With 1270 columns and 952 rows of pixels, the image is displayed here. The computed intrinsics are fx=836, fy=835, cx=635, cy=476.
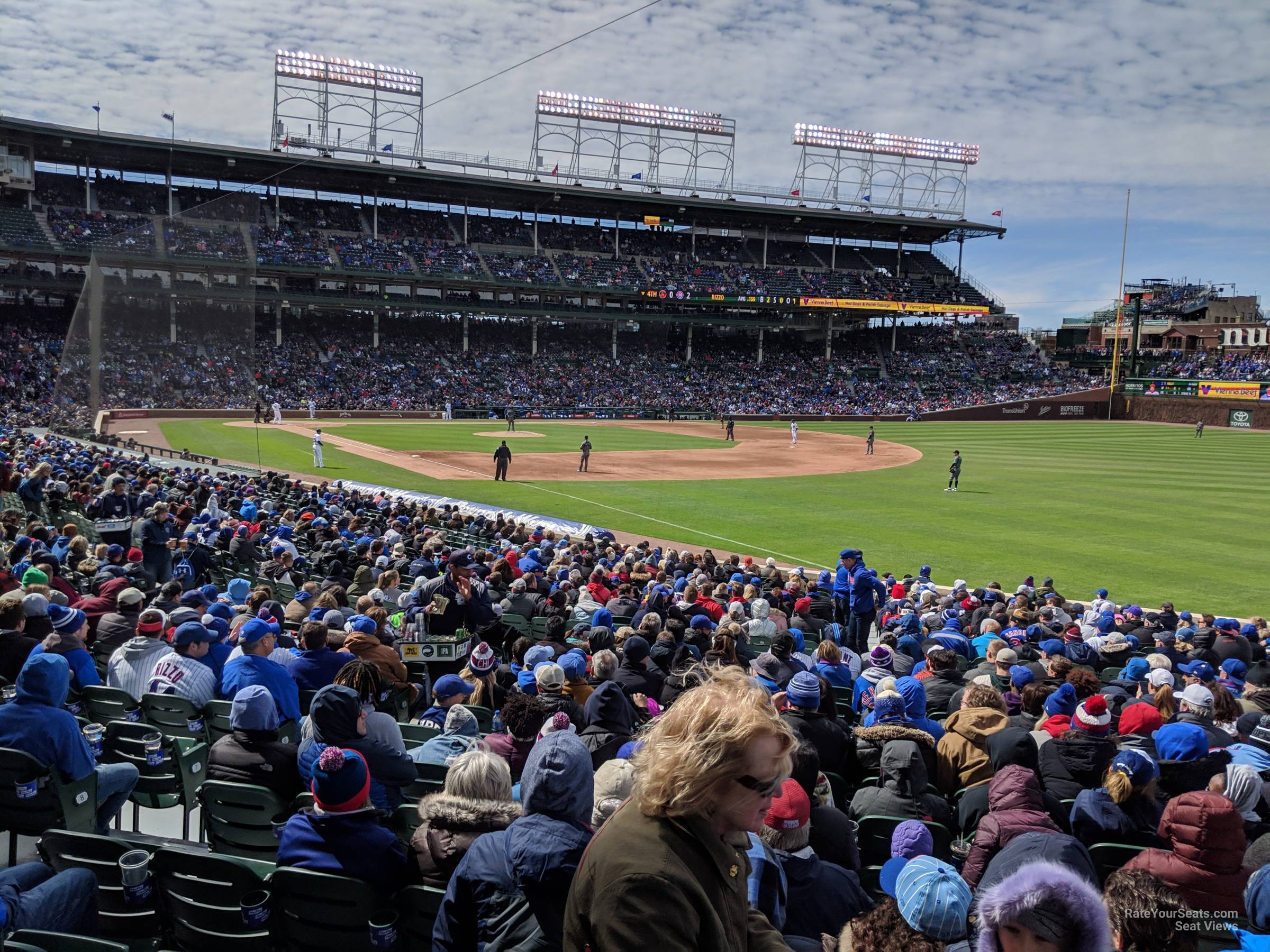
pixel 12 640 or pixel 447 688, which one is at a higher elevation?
pixel 12 640

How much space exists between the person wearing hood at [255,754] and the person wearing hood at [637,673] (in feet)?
9.52

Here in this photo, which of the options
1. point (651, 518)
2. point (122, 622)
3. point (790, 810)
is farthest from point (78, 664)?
point (651, 518)

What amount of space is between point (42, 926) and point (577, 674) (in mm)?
4081

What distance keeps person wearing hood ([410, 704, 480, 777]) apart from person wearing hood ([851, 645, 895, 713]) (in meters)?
3.91

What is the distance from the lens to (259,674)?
6.60m

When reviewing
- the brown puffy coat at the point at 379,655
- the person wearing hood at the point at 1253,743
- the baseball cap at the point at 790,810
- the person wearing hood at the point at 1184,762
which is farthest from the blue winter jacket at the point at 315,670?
the person wearing hood at the point at 1253,743

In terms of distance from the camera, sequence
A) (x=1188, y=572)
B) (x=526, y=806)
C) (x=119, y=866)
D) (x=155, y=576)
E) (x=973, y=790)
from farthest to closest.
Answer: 1. (x=1188, y=572)
2. (x=155, y=576)
3. (x=973, y=790)
4. (x=119, y=866)
5. (x=526, y=806)

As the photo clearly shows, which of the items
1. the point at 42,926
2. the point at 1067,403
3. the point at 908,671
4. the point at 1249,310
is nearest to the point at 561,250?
the point at 1067,403

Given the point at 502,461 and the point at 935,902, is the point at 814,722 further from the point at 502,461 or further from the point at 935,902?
the point at 502,461

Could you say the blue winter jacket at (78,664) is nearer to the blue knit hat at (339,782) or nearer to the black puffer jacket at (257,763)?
the black puffer jacket at (257,763)

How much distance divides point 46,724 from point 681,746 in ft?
15.4

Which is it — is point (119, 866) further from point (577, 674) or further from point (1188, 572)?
point (1188, 572)

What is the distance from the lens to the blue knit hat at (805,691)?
595 centimetres

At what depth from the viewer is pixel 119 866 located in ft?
13.2
